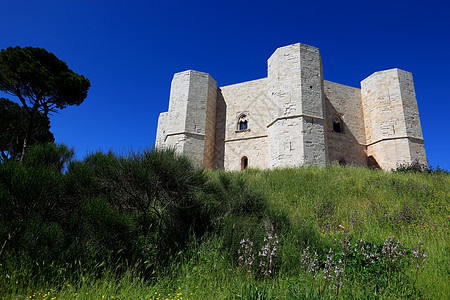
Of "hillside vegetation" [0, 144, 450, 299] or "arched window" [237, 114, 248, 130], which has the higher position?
"arched window" [237, 114, 248, 130]

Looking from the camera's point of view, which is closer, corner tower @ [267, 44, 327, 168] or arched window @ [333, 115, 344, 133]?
corner tower @ [267, 44, 327, 168]

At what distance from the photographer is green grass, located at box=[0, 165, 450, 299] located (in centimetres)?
258

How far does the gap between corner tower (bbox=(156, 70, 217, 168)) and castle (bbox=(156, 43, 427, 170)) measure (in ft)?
0.20

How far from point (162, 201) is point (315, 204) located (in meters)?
3.79

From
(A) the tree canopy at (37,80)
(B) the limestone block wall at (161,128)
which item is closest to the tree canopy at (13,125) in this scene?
(A) the tree canopy at (37,80)

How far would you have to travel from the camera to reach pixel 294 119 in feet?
41.6

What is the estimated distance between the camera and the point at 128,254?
339 centimetres

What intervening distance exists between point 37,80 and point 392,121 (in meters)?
19.2

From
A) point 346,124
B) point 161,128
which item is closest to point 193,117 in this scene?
point 161,128

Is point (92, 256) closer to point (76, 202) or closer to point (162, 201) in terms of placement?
point (76, 202)

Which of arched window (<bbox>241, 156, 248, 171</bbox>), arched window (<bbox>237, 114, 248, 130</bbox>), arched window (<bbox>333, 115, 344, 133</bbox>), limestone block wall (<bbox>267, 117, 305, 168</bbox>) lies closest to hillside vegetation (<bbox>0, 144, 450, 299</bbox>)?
limestone block wall (<bbox>267, 117, 305, 168</bbox>)

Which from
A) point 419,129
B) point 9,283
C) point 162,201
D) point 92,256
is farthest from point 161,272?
point 419,129

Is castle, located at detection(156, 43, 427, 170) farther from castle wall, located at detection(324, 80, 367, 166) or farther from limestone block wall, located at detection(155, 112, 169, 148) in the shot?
limestone block wall, located at detection(155, 112, 169, 148)

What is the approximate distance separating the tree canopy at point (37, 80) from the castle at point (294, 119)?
215 inches
